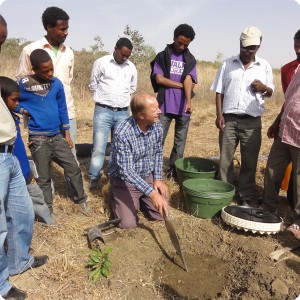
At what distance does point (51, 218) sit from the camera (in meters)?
3.61

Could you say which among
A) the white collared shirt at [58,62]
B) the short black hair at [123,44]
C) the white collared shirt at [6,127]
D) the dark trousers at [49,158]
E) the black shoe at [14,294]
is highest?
the short black hair at [123,44]

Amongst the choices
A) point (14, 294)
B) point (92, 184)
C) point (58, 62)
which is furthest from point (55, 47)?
point (14, 294)

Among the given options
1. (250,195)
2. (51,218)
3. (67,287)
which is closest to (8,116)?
(67,287)

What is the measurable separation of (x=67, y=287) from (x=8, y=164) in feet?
3.47

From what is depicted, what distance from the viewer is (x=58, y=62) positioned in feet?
12.5

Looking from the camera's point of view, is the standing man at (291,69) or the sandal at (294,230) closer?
the sandal at (294,230)

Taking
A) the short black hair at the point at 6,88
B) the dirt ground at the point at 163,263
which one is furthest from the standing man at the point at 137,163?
the short black hair at the point at 6,88

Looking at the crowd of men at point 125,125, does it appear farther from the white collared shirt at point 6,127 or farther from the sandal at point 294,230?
the white collared shirt at point 6,127

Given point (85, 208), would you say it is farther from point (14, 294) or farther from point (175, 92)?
point (175, 92)

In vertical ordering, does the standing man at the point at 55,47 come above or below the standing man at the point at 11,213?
above

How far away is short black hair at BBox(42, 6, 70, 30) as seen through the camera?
12.0ft

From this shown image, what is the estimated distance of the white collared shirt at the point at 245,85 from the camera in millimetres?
3945

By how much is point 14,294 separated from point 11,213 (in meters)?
0.58

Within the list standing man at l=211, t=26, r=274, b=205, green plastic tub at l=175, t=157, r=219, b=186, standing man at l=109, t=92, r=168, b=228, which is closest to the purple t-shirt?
standing man at l=211, t=26, r=274, b=205
